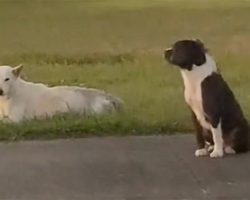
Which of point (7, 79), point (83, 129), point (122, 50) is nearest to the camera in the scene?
point (83, 129)

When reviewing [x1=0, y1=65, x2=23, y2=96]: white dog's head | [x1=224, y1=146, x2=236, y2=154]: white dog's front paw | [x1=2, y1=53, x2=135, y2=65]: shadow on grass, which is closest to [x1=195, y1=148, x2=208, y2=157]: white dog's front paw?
[x1=224, y1=146, x2=236, y2=154]: white dog's front paw

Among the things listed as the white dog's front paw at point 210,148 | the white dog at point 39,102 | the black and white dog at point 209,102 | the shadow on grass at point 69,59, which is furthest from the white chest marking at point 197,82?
the shadow on grass at point 69,59

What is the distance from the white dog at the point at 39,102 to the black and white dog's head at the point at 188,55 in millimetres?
2407

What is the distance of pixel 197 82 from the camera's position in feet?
30.8

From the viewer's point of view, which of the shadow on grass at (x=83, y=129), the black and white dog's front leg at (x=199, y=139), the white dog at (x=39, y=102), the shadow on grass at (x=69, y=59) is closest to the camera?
the black and white dog's front leg at (x=199, y=139)

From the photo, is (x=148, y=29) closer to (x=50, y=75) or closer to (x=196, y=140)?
(x=50, y=75)

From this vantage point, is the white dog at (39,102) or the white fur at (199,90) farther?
the white dog at (39,102)

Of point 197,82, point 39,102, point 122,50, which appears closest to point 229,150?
point 197,82

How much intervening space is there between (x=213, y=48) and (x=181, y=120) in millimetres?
8854

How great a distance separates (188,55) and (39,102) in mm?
2958

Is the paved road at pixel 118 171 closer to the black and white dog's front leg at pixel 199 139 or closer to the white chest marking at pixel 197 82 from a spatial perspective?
the black and white dog's front leg at pixel 199 139

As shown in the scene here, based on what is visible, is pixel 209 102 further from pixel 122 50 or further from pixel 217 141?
pixel 122 50

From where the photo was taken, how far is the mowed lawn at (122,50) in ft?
35.6

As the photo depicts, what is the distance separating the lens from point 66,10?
30.7m
